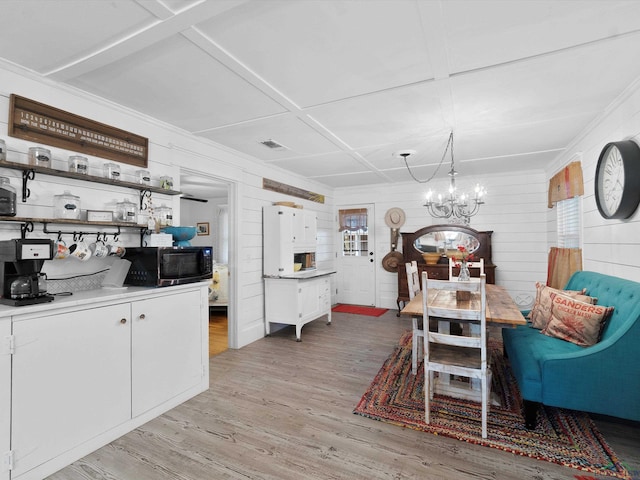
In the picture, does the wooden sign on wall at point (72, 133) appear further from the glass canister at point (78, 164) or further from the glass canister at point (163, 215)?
the glass canister at point (163, 215)

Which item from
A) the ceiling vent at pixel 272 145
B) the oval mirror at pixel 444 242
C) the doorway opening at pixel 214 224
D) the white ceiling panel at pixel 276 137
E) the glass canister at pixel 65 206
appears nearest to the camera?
the glass canister at pixel 65 206

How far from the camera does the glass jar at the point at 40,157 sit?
2.04m

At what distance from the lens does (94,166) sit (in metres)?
2.46

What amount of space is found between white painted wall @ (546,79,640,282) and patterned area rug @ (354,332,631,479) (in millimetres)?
1223

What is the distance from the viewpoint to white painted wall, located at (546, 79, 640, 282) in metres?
2.36

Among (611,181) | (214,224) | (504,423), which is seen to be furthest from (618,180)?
(214,224)

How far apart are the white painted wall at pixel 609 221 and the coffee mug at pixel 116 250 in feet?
13.0

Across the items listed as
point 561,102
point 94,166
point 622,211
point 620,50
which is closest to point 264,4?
point 94,166

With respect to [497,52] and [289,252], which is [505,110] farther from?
[289,252]

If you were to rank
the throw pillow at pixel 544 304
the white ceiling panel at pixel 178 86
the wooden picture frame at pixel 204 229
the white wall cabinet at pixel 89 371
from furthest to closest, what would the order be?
the wooden picture frame at pixel 204 229 → the throw pillow at pixel 544 304 → the white ceiling panel at pixel 178 86 → the white wall cabinet at pixel 89 371

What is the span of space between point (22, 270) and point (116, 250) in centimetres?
65

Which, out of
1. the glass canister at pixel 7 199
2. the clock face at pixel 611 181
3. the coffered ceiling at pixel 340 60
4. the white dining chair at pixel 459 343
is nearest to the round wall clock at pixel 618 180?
the clock face at pixel 611 181

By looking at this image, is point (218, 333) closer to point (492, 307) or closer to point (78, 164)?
point (78, 164)

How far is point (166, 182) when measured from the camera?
2.89m
